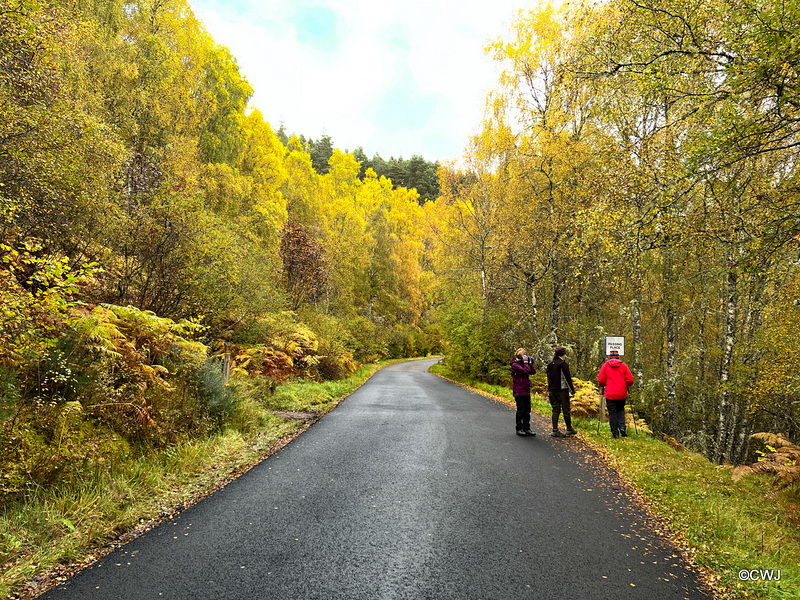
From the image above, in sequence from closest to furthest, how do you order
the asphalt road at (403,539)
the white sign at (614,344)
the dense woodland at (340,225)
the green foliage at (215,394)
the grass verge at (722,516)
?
the asphalt road at (403,539) → the grass verge at (722,516) → the dense woodland at (340,225) → the green foliage at (215,394) → the white sign at (614,344)

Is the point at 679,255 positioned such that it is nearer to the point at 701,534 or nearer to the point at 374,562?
the point at 701,534

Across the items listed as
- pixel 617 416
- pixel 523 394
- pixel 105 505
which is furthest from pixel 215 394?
pixel 617 416

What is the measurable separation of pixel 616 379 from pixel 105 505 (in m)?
8.97

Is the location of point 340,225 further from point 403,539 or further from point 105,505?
point 403,539

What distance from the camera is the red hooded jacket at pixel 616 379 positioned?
341 inches

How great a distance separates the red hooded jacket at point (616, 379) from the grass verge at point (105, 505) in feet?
23.0

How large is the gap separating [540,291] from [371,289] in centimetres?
1796

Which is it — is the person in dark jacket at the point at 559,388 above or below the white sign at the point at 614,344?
below

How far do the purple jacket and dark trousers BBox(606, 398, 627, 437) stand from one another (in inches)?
75.7

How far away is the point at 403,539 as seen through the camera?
12.6 ft

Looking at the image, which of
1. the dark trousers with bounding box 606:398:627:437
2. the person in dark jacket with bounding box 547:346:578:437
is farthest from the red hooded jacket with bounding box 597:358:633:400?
the person in dark jacket with bounding box 547:346:578:437

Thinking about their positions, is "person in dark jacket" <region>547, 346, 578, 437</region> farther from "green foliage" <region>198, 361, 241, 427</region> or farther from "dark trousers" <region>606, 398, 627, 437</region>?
"green foliage" <region>198, 361, 241, 427</region>

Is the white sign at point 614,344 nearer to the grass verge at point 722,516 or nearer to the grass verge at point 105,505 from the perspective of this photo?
the grass verge at point 722,516

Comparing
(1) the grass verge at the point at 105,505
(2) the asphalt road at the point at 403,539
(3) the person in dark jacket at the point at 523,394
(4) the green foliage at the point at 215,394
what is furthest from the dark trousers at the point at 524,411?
(4) the green foliage at the point at 215,394
